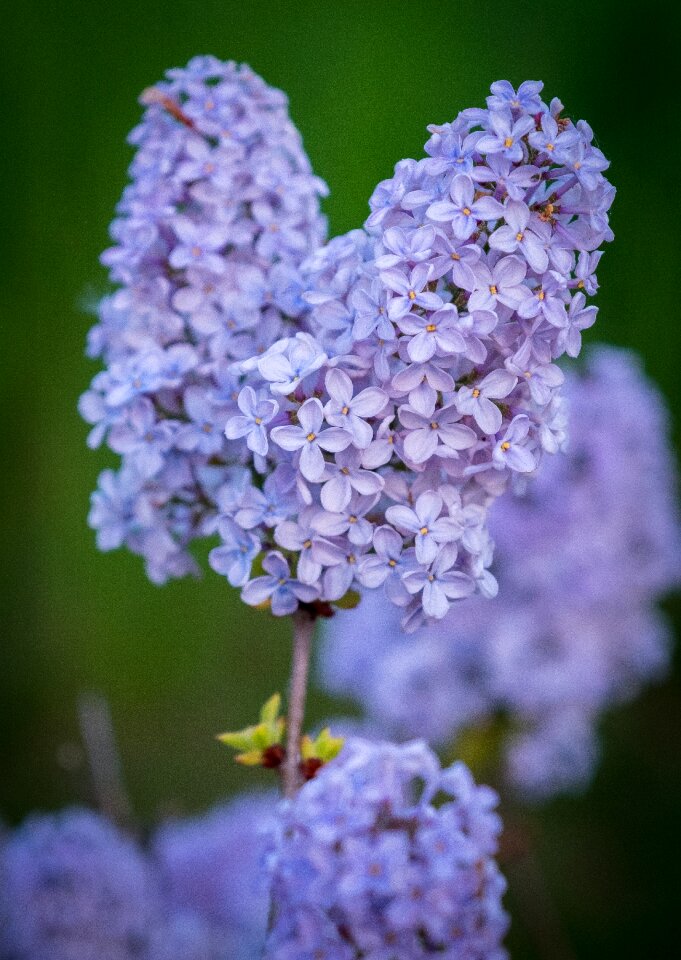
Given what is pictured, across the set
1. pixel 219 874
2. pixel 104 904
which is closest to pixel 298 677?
pixel 104 904

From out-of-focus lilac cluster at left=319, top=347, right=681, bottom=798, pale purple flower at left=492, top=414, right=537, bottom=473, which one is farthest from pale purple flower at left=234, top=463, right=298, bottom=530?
out-of-focus lilac cluster at left=319, top=347, right=681, bottom=798

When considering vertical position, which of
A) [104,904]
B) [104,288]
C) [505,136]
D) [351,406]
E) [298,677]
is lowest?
[104,904]

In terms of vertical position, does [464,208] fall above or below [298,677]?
above

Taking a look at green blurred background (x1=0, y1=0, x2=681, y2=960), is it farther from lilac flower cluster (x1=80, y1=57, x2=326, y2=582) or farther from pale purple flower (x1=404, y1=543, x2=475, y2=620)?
pale purple flower (x1=404, y1=543, x2=475, y2=620)

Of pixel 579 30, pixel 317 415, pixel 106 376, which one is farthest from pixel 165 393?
pixel 579 30

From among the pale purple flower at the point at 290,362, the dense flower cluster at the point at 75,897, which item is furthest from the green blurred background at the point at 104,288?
the pale purple flower at the point at 290,362

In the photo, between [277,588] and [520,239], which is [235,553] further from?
[520,239]
